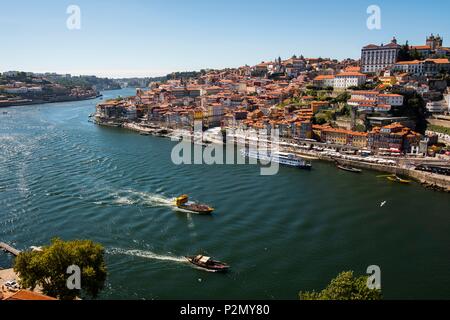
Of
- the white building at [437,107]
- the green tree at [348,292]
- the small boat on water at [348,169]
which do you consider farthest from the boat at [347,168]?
the green tree at [348,292]

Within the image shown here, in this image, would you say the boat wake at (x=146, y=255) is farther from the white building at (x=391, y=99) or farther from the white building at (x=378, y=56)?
the white building at (x=378, y=56)

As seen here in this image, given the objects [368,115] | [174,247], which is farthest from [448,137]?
[174,247]

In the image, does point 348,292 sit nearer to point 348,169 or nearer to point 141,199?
point 141,199

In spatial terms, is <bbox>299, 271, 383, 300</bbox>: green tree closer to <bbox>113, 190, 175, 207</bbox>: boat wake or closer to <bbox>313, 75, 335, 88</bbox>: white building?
<bbox>113, 190, 175, 207</bbox>: boat wake

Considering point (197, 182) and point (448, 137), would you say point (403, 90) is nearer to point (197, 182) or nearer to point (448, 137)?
point (448, 137)

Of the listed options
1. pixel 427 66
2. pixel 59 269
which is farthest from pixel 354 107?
pixel 59 269
